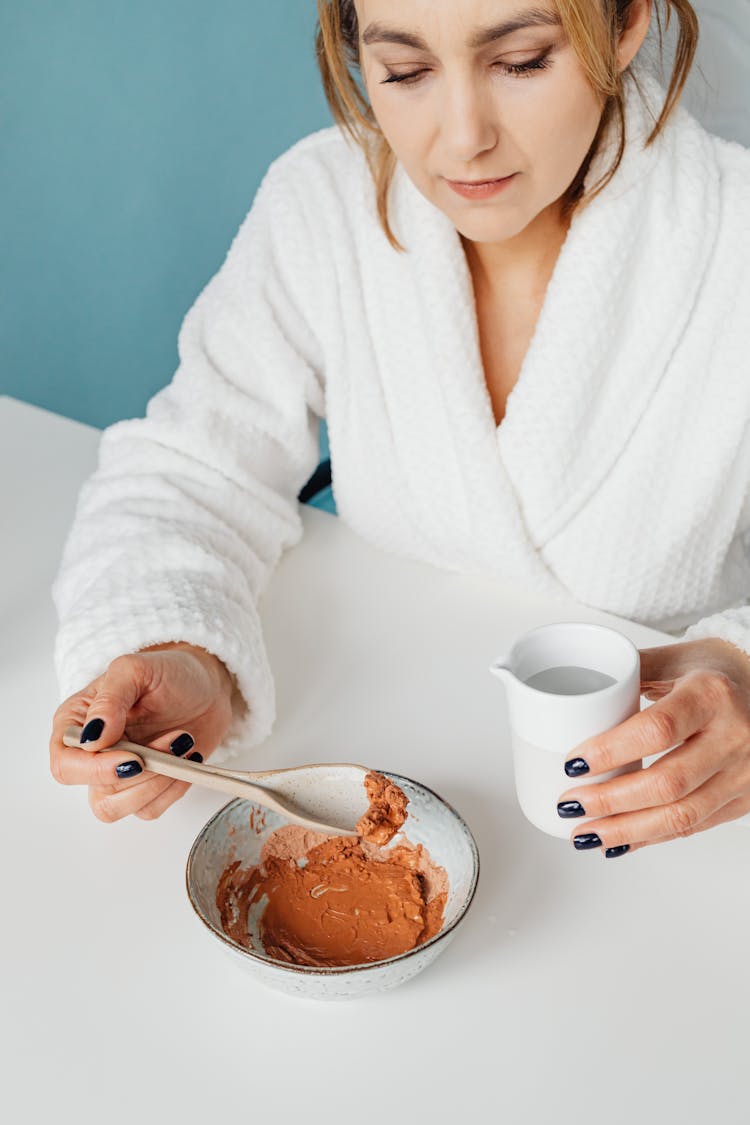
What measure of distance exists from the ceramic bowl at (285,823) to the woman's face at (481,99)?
1.80 feet

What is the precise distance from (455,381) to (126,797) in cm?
57

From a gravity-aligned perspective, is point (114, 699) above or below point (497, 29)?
below

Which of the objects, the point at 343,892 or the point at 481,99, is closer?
the point at 343,892

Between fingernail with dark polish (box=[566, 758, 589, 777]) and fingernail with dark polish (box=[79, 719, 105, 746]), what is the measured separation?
1.22 ft

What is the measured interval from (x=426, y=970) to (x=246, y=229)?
0.91m

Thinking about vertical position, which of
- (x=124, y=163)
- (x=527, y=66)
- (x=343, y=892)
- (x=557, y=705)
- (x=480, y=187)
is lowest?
(x=343, y=892)

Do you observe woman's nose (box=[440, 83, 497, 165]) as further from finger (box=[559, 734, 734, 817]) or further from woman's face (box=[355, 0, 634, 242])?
finger (box=[559, 734, 734, 817])

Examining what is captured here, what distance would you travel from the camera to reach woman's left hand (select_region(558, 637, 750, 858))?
0.76 meters

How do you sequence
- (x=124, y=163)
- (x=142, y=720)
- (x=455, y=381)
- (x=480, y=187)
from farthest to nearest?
(x=124, y=163), (x=455, y=381), (x=480, y=187), (x=142, y=720)

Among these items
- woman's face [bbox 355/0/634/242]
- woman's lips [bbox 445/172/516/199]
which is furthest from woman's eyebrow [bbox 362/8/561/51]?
woman's lips [bbox 445/172/516/199]

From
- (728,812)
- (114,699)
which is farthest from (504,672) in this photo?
(114,699)

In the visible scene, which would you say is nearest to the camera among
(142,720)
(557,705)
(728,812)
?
(557,705)

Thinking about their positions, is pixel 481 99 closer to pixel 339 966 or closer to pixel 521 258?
pixel 521 258

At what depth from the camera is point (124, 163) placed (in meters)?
2.41
